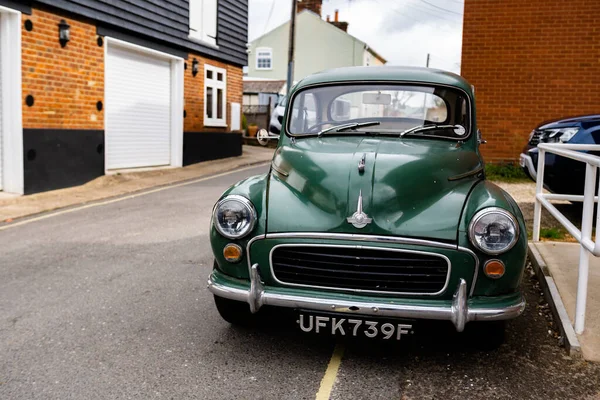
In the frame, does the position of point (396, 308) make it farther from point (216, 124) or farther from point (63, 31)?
point (216, 124)

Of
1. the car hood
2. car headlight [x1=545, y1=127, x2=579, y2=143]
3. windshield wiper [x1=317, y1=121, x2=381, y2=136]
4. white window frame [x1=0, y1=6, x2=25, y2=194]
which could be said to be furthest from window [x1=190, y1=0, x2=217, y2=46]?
the car hood

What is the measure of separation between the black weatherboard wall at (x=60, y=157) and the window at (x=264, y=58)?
3143cm

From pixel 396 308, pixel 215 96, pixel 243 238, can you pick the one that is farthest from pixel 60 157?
pixel 396 308

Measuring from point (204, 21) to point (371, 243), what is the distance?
14.4 metres

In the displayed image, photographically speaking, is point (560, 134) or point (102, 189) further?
point (102, 189)

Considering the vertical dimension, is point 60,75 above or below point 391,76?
above

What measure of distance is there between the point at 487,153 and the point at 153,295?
30.1 ft

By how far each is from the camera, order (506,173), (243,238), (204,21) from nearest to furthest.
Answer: (243,238) < (506,173) < (204,21)

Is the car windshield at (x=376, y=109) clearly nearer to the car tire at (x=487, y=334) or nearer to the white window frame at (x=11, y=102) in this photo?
the car tire at (x=487, y=334)

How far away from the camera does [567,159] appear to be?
7.38m

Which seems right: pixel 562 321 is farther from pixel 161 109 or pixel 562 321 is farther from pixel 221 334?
pixel 161 109

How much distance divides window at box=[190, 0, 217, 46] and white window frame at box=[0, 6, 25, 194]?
6548mm

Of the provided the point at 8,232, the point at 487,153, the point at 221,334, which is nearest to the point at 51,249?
the point at 8,232

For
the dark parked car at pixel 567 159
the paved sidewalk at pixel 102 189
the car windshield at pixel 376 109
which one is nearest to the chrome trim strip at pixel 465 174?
the car windshield at pixel 376 109
